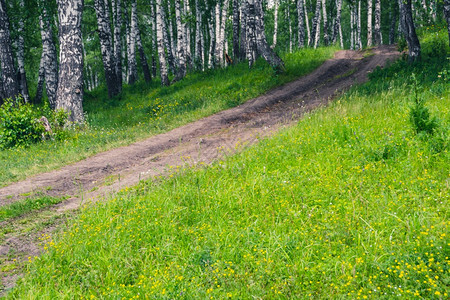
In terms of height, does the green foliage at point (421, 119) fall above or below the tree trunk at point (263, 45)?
below

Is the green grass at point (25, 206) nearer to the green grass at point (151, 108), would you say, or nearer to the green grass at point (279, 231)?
the green grass at point (279, 231)

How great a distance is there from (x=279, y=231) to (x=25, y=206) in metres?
4.67

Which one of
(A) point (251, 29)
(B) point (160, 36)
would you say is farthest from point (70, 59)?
(A) point (251, 29)

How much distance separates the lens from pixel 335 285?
3348mm

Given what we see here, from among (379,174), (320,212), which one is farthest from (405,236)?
(379,174)

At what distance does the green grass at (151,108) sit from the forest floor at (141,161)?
0.64 metres

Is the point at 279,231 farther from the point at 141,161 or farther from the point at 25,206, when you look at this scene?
the point at 141,161

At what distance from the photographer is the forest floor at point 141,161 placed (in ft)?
16.3

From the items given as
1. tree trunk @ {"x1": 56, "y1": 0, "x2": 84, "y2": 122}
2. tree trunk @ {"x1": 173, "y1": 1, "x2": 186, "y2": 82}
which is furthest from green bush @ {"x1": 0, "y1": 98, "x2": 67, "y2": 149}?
tree trunk @ {"x1": 173, "y1": 1, "x2": 186, "y2": 82}

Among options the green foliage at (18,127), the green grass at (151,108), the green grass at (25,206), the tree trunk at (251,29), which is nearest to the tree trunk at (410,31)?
the green grass at (151,108)

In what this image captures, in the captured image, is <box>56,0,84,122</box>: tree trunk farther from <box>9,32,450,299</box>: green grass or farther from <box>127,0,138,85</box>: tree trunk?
<box>127,0,138,85</box>: tree trunk

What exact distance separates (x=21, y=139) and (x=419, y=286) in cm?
1157

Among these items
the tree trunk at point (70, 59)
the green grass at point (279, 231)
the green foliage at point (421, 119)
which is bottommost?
the green grass at point (279, 231)

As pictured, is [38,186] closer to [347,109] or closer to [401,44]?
[347,109]
